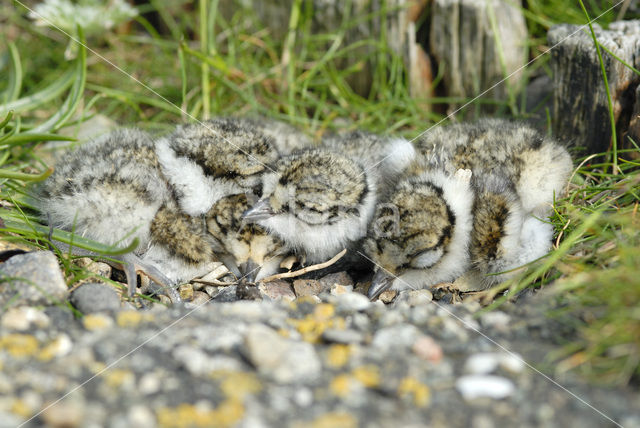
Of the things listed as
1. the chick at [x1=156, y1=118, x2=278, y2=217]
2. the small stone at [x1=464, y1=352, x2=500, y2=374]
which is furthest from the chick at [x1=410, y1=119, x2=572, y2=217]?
the small stone at [x1=464, y1=352, x2=500, y2=374]

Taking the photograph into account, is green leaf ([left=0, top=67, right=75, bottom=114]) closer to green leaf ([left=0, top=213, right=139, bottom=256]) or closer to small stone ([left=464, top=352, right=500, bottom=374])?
green leaf ([left=0, top=213, right=139, bottom=256])

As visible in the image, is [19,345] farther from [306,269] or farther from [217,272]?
[306,269]

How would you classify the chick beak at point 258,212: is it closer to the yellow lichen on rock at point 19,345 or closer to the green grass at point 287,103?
the green grass at point 287,103

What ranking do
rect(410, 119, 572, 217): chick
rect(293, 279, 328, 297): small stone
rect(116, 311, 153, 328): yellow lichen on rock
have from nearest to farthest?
rect(116, 311, 153, 328): yellow lichen on rock < rect(410, 119, 572, 217): chick < rect(293, 279, 328, 297): small stone

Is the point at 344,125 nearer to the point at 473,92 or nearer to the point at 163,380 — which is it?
the point at 473,92

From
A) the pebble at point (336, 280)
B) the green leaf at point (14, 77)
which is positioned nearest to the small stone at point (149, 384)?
the pebble at point (336, 280)

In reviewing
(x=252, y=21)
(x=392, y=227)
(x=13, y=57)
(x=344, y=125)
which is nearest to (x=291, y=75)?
(x=344, y=125)
